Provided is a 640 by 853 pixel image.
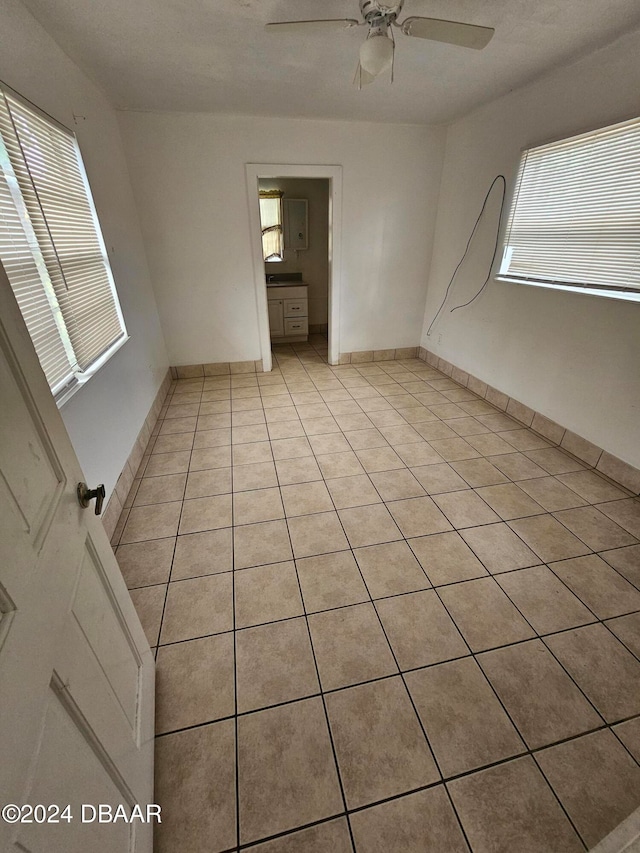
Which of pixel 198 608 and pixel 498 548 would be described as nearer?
pixel 198 608

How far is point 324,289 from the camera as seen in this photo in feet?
18.8

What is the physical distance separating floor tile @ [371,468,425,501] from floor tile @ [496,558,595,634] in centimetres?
69

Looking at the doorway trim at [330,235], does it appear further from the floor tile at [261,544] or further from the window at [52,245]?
the floor tile at [261,544]

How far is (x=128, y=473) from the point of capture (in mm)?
2328

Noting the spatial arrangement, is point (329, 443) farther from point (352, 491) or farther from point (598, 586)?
point (598, 586)

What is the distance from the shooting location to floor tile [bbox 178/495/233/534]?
2020mm

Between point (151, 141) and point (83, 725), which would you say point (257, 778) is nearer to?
point (83, 725)

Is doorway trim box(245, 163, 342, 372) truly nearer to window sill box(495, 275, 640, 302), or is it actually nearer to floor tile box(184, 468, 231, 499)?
window sill box(495, 275, 640, 302)

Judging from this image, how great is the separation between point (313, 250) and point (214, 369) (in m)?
2.68

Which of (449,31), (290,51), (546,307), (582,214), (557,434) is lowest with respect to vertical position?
(557,434)

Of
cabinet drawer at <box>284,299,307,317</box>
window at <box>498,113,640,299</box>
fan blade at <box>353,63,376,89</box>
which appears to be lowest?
cabinet drawer at <box>284,299,307,317</box>

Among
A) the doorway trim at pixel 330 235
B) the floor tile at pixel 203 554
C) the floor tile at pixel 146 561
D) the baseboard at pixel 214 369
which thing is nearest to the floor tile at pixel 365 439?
the floor tile at pixel 203 554

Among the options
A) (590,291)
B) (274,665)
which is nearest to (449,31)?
(590,291)

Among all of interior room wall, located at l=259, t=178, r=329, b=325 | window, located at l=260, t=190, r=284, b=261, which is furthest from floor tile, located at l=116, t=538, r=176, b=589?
window, located at l=260, t=190, r=284, b=261
